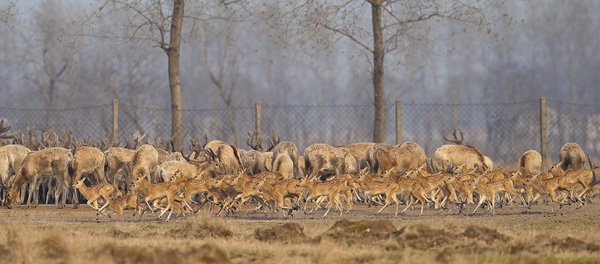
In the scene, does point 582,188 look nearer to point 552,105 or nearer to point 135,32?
point 135,32

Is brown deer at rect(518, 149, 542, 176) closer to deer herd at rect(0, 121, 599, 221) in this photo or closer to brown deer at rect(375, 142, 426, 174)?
deer herd at rect(0, 121, 599, 221)

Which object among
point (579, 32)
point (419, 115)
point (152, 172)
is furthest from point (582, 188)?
point (579, 32)

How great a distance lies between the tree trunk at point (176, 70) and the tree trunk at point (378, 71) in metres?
5.24

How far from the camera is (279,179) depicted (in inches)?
691

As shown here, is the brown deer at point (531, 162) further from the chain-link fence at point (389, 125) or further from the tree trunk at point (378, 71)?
the chain-link fence at point (389, 125)

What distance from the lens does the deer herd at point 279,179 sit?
17.0m

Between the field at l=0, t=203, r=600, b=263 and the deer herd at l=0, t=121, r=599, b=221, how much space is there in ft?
7.34

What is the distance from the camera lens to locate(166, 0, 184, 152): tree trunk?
83.5ft

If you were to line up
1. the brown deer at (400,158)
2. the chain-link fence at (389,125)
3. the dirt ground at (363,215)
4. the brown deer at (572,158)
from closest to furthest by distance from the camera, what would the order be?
the dirt ground at (363,215), the brown deer at (400,158), the brown deer at (572,158), the chain-link fence at (389,125)

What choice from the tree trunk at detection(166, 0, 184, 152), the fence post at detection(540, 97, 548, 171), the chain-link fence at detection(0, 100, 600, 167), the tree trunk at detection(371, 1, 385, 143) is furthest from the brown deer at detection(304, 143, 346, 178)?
the chain-link fence at detection(0, 100, 600, 167)

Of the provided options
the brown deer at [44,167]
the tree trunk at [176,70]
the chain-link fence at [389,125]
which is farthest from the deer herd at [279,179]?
the chain-link fence at [389,125]

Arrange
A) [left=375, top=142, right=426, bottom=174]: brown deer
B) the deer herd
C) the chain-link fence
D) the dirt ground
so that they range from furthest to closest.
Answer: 1. the chain-link fence
2. [left=375, top=142, right=426, bottom=174]: brown deer
3. the deer herd
4. the dirt ground

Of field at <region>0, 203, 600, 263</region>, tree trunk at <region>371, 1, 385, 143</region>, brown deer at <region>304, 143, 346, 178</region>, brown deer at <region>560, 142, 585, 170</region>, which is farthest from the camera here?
A: tree trunk at <region>371, 1, 385, 143</region>

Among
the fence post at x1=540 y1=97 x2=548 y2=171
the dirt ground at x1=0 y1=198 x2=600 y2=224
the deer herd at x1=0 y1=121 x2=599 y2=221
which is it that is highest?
the fence post at x1=540 y1=97 x2=548 y2=171
